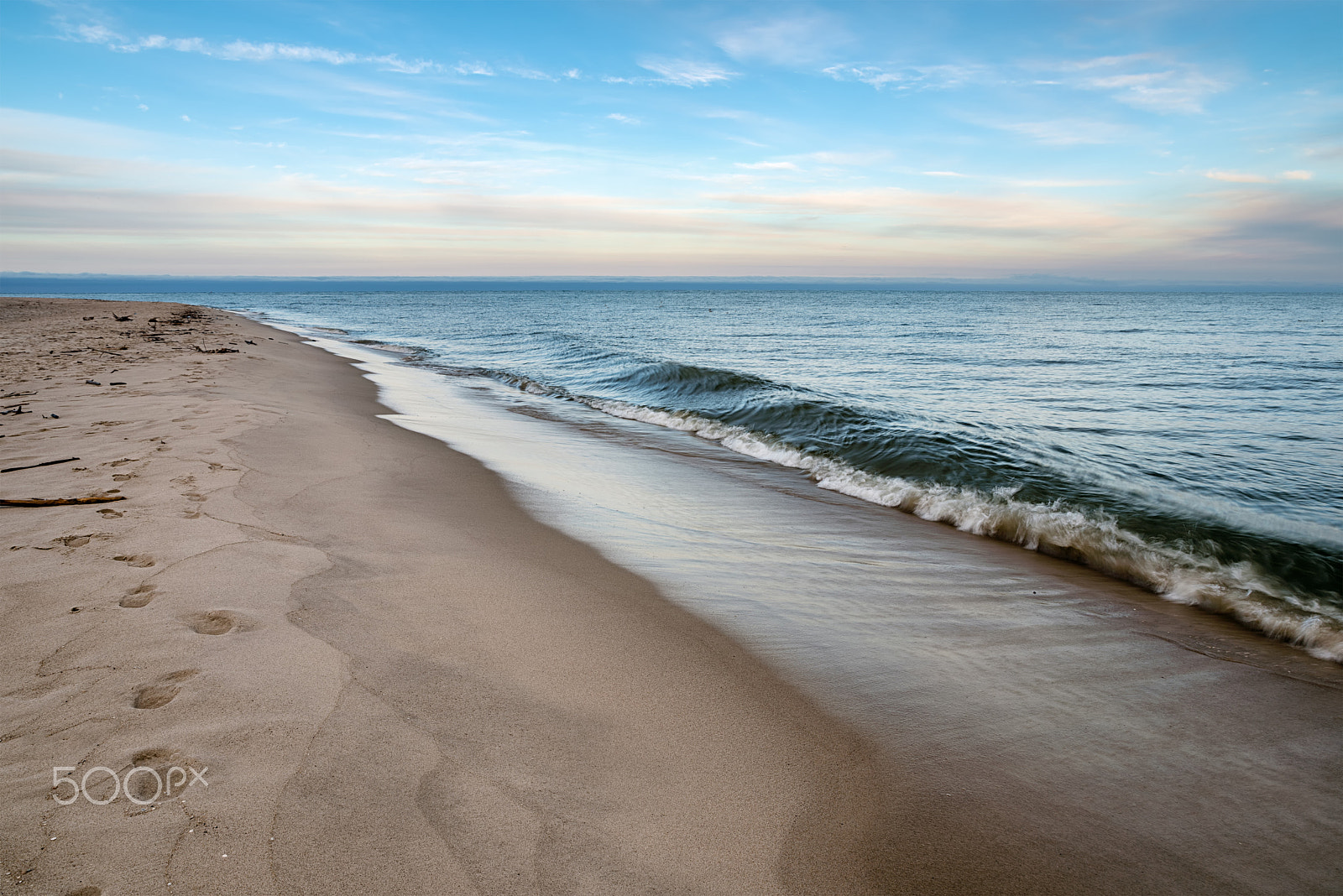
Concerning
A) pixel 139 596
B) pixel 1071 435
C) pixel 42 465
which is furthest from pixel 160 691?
pixel 1071 435

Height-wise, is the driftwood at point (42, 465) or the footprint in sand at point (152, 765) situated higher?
the driftwood at point (42, 465)

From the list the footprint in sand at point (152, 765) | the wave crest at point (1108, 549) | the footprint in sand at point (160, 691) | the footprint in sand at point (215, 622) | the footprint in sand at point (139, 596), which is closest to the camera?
the footprint in sand at point (152, 765)

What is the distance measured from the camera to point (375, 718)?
2.54m

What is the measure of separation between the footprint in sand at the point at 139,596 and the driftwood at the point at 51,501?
5.59 ft

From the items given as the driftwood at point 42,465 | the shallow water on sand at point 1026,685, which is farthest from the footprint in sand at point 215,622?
the driftwood at point 42,465

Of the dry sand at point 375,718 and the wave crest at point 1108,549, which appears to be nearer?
the dry sand at point 375,718

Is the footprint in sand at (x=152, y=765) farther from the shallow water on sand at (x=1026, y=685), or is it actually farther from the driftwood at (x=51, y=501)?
the driftwood at (x=51, y=501)

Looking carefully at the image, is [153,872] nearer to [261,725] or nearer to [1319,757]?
[261,725]

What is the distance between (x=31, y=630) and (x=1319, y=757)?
5.70m

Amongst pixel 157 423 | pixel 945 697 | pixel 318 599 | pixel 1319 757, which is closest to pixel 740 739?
pixel 945 697

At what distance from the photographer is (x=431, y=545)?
4.60 metres

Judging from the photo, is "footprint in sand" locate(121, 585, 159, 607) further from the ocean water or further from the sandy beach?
the ocean water

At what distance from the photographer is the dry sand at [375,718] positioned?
192 centimetres

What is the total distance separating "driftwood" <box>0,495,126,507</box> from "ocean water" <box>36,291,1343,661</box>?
22.4ft
